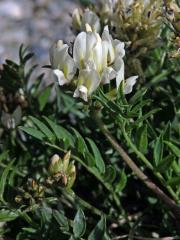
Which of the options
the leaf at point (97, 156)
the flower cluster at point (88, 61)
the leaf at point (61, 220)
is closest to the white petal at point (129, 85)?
the flower cluster at point (88, 61)

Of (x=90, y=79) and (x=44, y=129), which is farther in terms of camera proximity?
(x=44, y=129)

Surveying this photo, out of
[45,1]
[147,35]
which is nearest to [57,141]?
[147,35]

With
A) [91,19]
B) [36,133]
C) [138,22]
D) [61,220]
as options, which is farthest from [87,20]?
[61,220]

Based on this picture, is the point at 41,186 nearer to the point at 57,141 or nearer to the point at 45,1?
the point at 57,141

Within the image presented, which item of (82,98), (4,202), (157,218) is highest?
(82,98)

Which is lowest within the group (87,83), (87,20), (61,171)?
(61,171)

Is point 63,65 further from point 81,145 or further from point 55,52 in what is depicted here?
point 81,145

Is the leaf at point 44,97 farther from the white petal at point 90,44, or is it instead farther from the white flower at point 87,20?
the white petal at point 90,44
